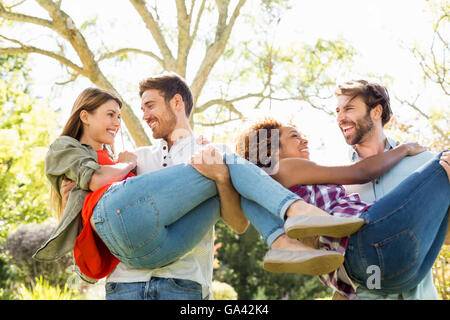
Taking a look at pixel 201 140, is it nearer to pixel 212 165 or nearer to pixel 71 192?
pixel 212 165

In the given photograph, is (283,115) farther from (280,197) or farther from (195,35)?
(195,35)

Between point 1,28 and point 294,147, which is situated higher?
point 1,28

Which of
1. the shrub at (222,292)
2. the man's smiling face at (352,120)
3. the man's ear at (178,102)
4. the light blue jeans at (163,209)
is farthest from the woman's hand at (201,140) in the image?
the shrub at (222,292)

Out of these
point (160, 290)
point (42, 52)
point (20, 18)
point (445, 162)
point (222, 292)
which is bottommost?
point (222, 292)

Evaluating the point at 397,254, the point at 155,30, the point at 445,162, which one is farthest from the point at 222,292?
the point at 445,162

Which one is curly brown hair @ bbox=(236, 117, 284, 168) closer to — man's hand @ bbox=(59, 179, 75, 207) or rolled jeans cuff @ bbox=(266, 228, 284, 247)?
rolled jeans cuff @ bbox=(266, 228, 284, 247)

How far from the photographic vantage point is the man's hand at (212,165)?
2334 mm

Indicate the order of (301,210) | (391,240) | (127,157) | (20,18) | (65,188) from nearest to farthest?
(301,210), (391,240), (65,188), (127,157), (20,18)

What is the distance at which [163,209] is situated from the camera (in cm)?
232

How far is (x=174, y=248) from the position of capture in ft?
7.92

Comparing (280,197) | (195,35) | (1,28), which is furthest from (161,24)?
(280,197)

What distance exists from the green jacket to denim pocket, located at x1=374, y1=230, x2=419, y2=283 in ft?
4.97

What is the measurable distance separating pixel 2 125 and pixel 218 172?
10257 millimetres

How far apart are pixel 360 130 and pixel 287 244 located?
1.20 meters
